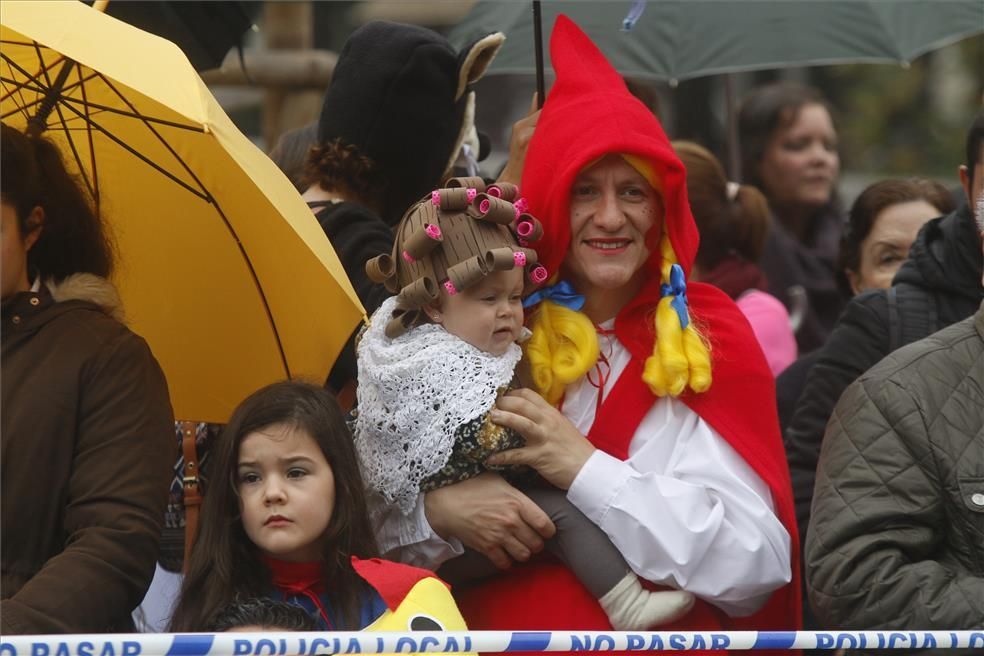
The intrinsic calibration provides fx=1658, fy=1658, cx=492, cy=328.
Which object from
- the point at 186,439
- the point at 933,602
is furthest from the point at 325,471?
the point at 933,602

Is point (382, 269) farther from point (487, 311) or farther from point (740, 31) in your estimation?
point (740, 31)

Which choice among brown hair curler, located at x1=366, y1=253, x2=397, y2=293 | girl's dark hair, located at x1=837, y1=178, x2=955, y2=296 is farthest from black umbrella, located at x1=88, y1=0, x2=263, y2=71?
girl's dark hair, located at x1=837, y1=178, x2=955, y2=296

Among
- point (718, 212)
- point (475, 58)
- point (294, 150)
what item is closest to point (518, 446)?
point (475, 58)

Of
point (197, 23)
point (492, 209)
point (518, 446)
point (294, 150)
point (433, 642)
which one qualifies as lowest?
point (433, 642)

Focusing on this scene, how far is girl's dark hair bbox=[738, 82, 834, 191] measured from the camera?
755cm

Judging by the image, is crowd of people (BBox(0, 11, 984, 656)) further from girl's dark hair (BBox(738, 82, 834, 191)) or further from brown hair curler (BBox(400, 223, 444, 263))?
girl's dark hair (BBox(738, 82, 834, 191))

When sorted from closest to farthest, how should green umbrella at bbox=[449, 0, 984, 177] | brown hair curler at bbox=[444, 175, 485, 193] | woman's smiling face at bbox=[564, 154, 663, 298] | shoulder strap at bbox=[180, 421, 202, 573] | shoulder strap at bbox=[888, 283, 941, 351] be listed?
1. brown hair curler at bbox=[444, 175, 485, 193]
2. woman's smiling face at bbox=[564, 154, 663, 298]
3. shoulder strap at bbox=[180, 421, 202, 573]
4. shoulder strap at bbox=[888, 283, 941, 351]
5. green umbrella at bbox=[449, 0, 984, 177]

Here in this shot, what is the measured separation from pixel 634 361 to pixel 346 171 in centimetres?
112

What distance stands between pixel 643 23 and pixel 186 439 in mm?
2793

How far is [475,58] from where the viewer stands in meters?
4.62

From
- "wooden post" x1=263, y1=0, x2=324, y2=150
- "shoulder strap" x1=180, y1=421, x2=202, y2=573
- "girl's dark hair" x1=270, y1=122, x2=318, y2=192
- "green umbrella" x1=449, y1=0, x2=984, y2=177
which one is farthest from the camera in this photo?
"wooden post" x1=263, y1=0, x2=324, y2=150

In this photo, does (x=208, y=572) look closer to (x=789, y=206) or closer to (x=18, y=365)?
(x=18, y=365)

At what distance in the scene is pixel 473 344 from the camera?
148 inches

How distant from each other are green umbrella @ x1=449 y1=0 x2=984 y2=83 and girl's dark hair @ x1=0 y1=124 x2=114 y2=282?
235 centimetres
